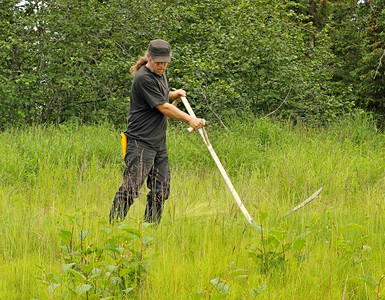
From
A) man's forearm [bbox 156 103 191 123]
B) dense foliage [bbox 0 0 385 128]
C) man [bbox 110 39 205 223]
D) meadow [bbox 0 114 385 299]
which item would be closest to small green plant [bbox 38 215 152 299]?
meadow [bbox 0 114 385 299]

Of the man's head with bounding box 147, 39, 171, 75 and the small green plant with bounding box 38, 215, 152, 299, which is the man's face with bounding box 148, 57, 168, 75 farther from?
the small green plant with bounding box 38, 215, 152, 299

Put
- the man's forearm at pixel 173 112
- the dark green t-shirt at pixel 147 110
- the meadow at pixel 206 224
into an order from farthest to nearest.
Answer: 1. the dark green t-shirt at pixel 147 110
2. the man's forearm at pixel 173 112
3. the meadow at pixel 206 224

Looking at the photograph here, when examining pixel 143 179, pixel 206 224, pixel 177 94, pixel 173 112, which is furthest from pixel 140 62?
pixel 206 224

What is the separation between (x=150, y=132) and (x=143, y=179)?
453mm

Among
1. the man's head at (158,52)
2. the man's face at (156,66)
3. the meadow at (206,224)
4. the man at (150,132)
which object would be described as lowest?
the meadow at (206,224)

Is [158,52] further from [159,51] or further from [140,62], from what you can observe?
[140,62]

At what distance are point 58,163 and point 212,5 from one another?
5889 mm

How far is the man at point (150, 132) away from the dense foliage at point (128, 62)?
14.0 feet

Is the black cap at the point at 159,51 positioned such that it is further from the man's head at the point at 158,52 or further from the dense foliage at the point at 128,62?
the dense foliage at the point at 128,62

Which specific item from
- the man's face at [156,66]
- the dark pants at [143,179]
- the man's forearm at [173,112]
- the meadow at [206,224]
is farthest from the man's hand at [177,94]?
the meadow at [206,224]

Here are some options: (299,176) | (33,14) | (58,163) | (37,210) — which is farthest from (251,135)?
(33,14)

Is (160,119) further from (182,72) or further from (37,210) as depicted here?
(182,72)

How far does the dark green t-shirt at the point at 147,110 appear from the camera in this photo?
4.30m

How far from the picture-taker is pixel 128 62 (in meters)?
9.27
